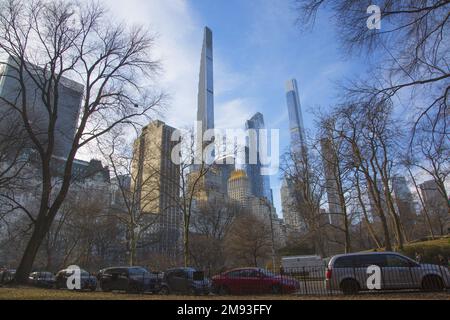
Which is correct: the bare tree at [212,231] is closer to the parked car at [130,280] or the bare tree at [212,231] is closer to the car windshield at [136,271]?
the parked car at [130,280]

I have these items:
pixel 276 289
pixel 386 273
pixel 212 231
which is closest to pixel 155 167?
pixel 276 289

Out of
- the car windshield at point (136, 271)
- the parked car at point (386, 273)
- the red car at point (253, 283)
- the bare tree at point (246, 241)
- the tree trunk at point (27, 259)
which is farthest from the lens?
the bare tree at point (246, 241)

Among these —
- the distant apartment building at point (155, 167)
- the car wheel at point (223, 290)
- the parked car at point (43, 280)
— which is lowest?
the car wheel at point (223, 290)

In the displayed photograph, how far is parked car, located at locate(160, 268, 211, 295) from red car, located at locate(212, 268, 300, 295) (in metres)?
0.77

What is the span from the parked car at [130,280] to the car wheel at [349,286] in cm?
1080

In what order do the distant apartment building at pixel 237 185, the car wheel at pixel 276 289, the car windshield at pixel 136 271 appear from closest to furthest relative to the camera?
the car wheel at pixel 276 289
the car windshield at pixel 136 271
the distant apartment building at pixel 237 185

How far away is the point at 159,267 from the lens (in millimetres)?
48031

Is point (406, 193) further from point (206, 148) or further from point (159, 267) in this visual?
point (159, 267)

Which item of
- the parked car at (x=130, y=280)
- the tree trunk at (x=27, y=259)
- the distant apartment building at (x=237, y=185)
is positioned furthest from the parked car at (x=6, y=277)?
the distant apartment building at (x=237, y=185)

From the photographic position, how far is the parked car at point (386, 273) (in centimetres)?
1306

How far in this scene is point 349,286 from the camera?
1394 centimetres

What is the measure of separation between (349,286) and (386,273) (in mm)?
1660
